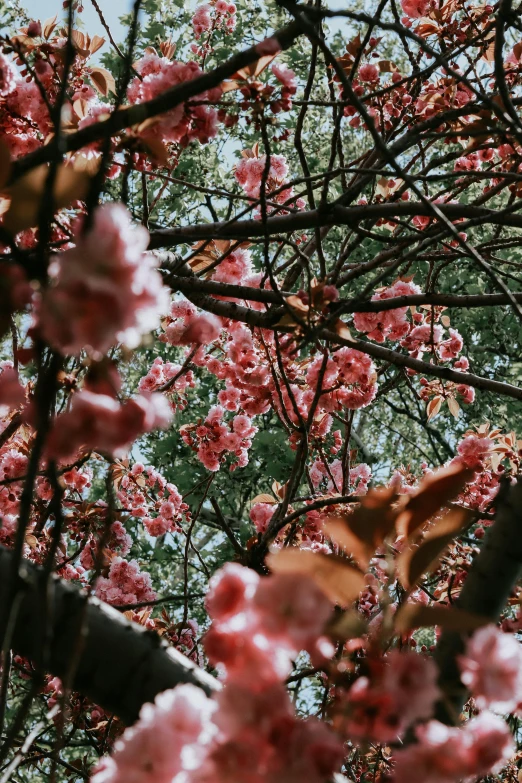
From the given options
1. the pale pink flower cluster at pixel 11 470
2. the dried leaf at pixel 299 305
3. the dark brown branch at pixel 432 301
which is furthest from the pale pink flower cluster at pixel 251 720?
the pale pink flower cluster at pixel 11 470

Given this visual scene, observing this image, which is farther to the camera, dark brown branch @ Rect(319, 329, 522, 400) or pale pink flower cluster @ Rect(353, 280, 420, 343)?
pale pink flower cluster @ Rect(353, 280, 420, 343)

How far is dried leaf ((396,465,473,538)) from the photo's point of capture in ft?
2.77

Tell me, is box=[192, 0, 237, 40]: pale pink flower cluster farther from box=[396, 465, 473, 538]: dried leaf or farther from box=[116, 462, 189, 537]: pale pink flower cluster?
box=[396, 465, 473, 538]: dried leaf

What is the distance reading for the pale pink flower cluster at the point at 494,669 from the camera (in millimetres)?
756

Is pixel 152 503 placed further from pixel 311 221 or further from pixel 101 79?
pixel 311 221

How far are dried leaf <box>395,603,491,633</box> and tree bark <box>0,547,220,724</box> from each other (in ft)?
1.17

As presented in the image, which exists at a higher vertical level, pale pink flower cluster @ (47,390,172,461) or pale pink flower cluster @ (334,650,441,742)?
pale pink flower cluster @ (47,390,172,461)

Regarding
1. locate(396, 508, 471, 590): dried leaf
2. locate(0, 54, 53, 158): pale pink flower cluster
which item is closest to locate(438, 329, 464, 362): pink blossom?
locate(0, 54, 53, 158): pale pink flower cluster

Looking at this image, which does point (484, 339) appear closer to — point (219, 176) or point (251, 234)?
point (219, 176)

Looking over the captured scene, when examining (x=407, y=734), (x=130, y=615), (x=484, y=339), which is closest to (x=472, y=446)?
(x=130, y=615)

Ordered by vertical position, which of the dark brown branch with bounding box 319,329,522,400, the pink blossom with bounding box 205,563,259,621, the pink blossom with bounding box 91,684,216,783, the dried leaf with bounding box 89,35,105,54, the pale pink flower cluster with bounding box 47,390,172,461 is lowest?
the pink blossom with bounding box 91,684,216,783

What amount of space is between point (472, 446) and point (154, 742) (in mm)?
2962

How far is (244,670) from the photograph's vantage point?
0.69 meters

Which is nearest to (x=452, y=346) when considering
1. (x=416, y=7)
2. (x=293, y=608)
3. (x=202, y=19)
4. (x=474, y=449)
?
(x=474, y=449)
